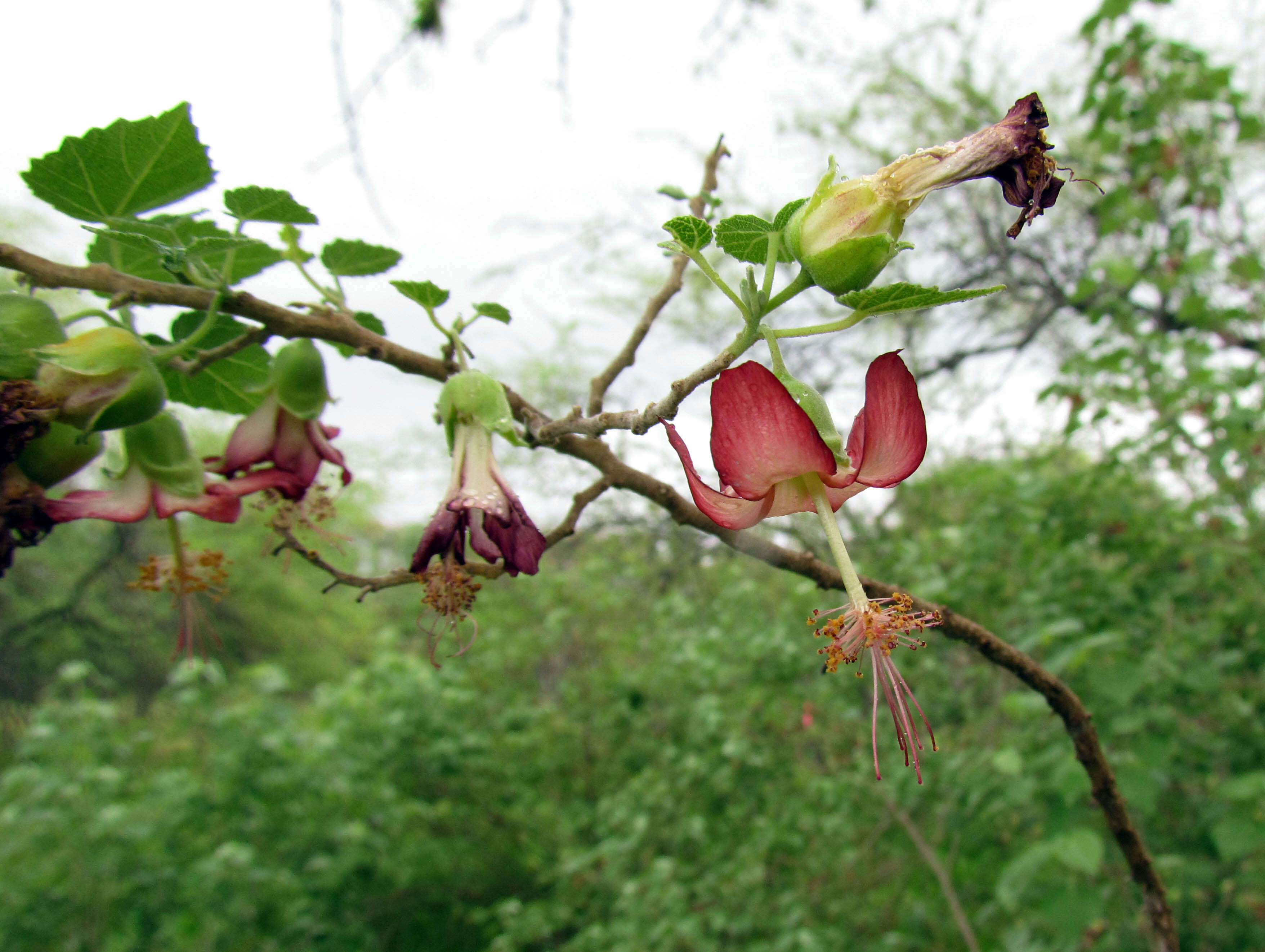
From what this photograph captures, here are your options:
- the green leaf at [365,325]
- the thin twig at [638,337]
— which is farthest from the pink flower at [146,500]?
the thin twig at [638,337]

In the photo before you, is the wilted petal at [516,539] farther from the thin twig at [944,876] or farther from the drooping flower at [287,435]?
the thin twig at [944,876]

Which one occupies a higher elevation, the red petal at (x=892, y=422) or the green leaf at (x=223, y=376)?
the green leaf at (x=223, y=376)

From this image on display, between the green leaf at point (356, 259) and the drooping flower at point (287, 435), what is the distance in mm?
108

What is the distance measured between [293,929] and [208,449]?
5.68m

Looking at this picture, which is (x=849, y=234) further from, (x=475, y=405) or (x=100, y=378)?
(x=100, y=378)

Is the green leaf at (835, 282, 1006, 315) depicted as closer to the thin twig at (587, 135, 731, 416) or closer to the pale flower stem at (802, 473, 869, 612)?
the pale flower stem at (802, 473, 869, 612)

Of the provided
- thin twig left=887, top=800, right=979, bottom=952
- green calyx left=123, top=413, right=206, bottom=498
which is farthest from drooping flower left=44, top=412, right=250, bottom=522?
thin twig left=887, top=800, right=979, bottom=952

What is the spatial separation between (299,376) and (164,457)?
0.11m

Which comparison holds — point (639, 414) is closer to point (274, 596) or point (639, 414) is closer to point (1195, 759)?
point (1195, 759)

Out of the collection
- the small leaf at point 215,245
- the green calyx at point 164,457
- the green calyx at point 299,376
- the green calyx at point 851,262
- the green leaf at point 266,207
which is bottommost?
the green calyx at point 851,262

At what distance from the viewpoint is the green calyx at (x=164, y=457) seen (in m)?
0.52

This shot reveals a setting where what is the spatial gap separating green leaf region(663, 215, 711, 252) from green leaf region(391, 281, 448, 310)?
201 millimetres

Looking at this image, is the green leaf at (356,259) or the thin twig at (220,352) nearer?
the thin twig at (220,352)

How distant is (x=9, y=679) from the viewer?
11.7ft
